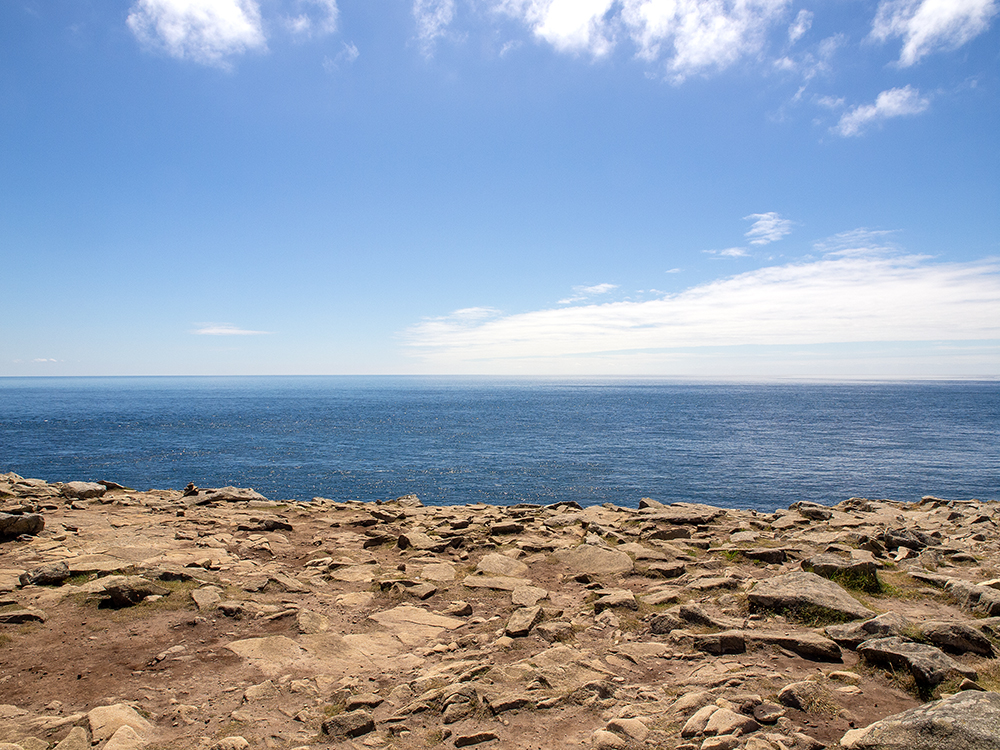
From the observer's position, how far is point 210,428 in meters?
90.8

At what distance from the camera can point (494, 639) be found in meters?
8.62

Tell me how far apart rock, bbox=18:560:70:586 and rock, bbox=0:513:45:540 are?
364 centimetres

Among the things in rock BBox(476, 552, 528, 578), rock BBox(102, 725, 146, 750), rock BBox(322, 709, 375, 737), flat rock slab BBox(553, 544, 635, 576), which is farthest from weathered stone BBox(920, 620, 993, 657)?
rock BBox(102, 725, 146, 750)

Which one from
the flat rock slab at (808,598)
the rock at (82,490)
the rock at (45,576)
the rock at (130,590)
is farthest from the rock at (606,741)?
the rock at (82,490)

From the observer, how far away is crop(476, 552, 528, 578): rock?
39.6 feet

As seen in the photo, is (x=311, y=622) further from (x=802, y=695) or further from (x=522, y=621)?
(x=802, y=695)

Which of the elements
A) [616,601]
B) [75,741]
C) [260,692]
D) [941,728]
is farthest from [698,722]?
[75,741]

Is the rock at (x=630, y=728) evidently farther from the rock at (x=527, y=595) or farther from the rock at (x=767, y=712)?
the rock at (x=527, y=595)

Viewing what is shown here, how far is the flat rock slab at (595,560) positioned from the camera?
12102 millimetres

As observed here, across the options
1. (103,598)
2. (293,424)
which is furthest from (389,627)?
(293,424)

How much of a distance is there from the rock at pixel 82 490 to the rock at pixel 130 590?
11.5 metres

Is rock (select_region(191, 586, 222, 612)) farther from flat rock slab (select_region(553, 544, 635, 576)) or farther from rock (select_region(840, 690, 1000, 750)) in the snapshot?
rock (select_region(840, 690, 1000, 750))

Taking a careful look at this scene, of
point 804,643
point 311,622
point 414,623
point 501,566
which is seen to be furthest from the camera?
point 501,566

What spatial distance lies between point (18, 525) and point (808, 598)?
58.9 ft
